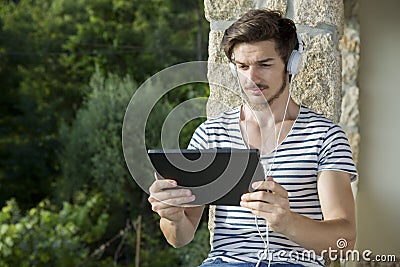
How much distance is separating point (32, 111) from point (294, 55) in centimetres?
558

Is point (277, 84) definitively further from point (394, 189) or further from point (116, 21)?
point (116, 21)

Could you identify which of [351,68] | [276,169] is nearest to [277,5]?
[276,169]

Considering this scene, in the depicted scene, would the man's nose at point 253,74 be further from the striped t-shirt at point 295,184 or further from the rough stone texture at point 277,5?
the rough stone texture at point 277,5

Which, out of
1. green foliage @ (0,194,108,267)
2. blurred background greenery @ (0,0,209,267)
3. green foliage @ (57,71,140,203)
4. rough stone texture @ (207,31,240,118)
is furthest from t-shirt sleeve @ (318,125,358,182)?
green foliage @ (57,71,140,203)

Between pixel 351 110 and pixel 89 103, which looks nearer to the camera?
pixel 351 110

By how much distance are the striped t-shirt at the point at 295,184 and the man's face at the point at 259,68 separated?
4.4 inches

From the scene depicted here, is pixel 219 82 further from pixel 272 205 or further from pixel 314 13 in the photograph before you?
pixel 272 205

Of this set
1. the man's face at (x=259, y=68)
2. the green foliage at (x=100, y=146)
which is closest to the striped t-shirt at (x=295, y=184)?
the man's face at (x=259, y=68)

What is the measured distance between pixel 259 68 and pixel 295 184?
27 cm

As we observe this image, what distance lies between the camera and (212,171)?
175 centimetres

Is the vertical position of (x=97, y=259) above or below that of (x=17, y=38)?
below

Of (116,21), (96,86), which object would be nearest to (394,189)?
(96,86)

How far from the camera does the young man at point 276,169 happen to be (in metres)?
1.78

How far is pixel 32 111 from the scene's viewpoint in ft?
23.6
